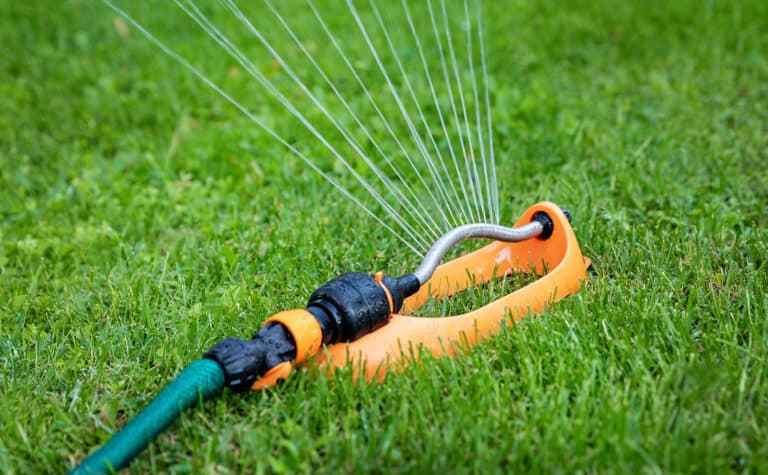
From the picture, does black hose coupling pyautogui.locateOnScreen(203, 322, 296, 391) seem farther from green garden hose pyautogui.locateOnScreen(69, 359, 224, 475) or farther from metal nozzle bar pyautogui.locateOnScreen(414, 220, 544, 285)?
metal nozzle bar pyautogui.locateOnScreen(414, 220, 544, 285)

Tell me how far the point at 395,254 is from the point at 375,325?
653mm

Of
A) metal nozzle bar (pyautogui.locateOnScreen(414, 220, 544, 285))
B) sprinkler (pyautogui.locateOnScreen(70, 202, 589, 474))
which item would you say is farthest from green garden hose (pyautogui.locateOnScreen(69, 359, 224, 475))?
metal nozzle bar (pyautogui.locateOnScreen(414, 220, 544, 285))

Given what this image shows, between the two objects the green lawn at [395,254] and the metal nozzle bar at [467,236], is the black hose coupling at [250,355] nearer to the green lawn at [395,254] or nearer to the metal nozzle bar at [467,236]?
the green lawn at [395,254]

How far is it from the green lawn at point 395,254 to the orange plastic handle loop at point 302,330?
0.24ft

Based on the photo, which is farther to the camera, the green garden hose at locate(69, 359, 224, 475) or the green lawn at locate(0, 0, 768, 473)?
the green lawn at locate(0, 0, 768, 473)

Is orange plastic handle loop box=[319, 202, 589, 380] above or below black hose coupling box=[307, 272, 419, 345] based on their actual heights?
below

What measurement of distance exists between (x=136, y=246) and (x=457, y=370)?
1258mm

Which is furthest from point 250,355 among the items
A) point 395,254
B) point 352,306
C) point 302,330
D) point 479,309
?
point 395,254

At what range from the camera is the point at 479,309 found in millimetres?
1794

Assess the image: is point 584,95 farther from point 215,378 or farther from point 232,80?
point 215,378

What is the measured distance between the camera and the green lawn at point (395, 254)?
1.48 meters

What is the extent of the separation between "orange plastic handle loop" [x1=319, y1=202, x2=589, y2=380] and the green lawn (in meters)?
0.05

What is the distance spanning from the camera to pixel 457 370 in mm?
1652

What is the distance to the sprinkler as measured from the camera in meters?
1.48
